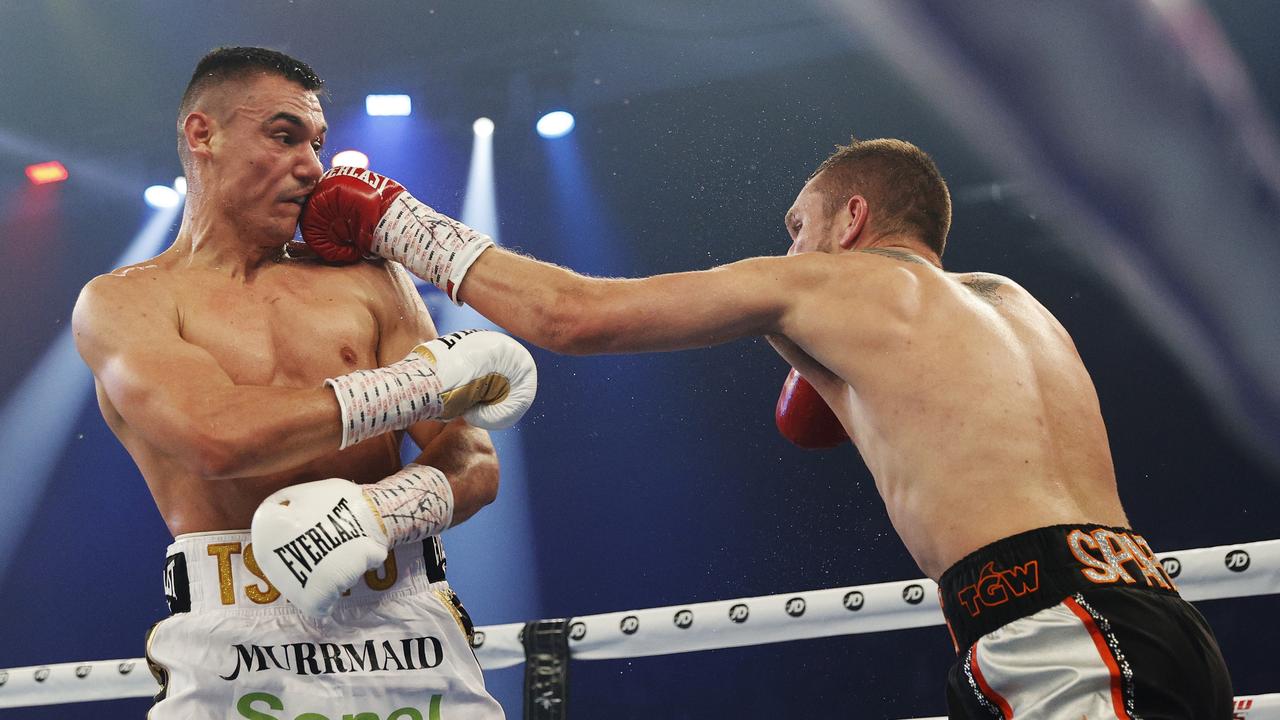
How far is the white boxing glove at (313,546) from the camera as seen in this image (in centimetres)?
152

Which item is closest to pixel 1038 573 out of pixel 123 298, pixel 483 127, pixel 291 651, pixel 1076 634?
pixel 1076 634

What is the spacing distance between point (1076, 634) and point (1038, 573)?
10cm

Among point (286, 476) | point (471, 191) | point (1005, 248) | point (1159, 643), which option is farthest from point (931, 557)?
point (471, 191)

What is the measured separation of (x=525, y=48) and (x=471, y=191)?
2.62 feet

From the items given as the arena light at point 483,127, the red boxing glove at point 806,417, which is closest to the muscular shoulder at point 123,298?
the red boxing glove at point 806,417

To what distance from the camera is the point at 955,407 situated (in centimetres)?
162

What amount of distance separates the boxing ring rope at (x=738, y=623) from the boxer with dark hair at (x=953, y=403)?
89cm

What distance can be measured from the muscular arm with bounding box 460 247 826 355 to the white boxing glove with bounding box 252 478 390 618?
43cm

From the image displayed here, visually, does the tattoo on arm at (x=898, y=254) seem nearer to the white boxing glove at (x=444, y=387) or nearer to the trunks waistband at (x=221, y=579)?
the white boxing glove at (x=444, y=387)

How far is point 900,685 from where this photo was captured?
13.6 feet

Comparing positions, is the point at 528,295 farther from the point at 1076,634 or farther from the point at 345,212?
the point at 1076,634

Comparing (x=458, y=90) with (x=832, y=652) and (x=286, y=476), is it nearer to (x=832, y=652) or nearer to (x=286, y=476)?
(x=832, y=652)

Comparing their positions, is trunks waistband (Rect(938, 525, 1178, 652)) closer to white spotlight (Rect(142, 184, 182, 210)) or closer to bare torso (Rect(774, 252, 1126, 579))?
bare torso (Rect(774, 252, 1126, 579))

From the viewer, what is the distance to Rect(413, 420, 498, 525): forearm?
5.86 ft
